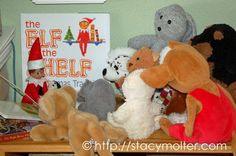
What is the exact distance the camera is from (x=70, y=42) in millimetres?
1119

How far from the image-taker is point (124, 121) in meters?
0.86

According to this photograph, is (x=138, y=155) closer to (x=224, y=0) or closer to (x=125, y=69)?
(x=125, y=69)

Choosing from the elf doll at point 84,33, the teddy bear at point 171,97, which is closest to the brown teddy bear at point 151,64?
the teddy bear at point 171,97

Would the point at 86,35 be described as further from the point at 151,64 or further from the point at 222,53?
the point at 222,53

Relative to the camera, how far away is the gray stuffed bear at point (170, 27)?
3.15 feet

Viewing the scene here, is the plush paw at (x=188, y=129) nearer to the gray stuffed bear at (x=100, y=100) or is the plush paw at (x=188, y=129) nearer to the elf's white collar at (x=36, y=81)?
the gray stuffed bear at (x=100, y=100)

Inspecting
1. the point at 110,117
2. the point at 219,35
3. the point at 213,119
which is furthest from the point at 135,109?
the point at 219,35

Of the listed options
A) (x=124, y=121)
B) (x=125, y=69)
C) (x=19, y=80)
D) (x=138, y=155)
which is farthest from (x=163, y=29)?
(x=19, y=80)

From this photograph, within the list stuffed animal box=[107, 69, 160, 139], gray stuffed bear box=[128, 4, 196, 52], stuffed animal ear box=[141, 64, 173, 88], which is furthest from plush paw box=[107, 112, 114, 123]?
gray stuffed bear box=[128, 4, 196, 52]

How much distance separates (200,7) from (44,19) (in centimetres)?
48

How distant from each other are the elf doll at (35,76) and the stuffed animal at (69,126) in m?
0.17

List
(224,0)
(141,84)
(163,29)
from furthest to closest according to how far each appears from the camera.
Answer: (224,0), (163,29), (141,84)

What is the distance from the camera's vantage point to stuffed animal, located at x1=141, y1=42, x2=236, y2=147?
31.0 inches

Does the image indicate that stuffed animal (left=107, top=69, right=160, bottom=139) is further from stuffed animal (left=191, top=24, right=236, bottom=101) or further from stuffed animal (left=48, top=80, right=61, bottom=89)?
stuffed animal (left=48, top=80, right=61, bottom=89)
